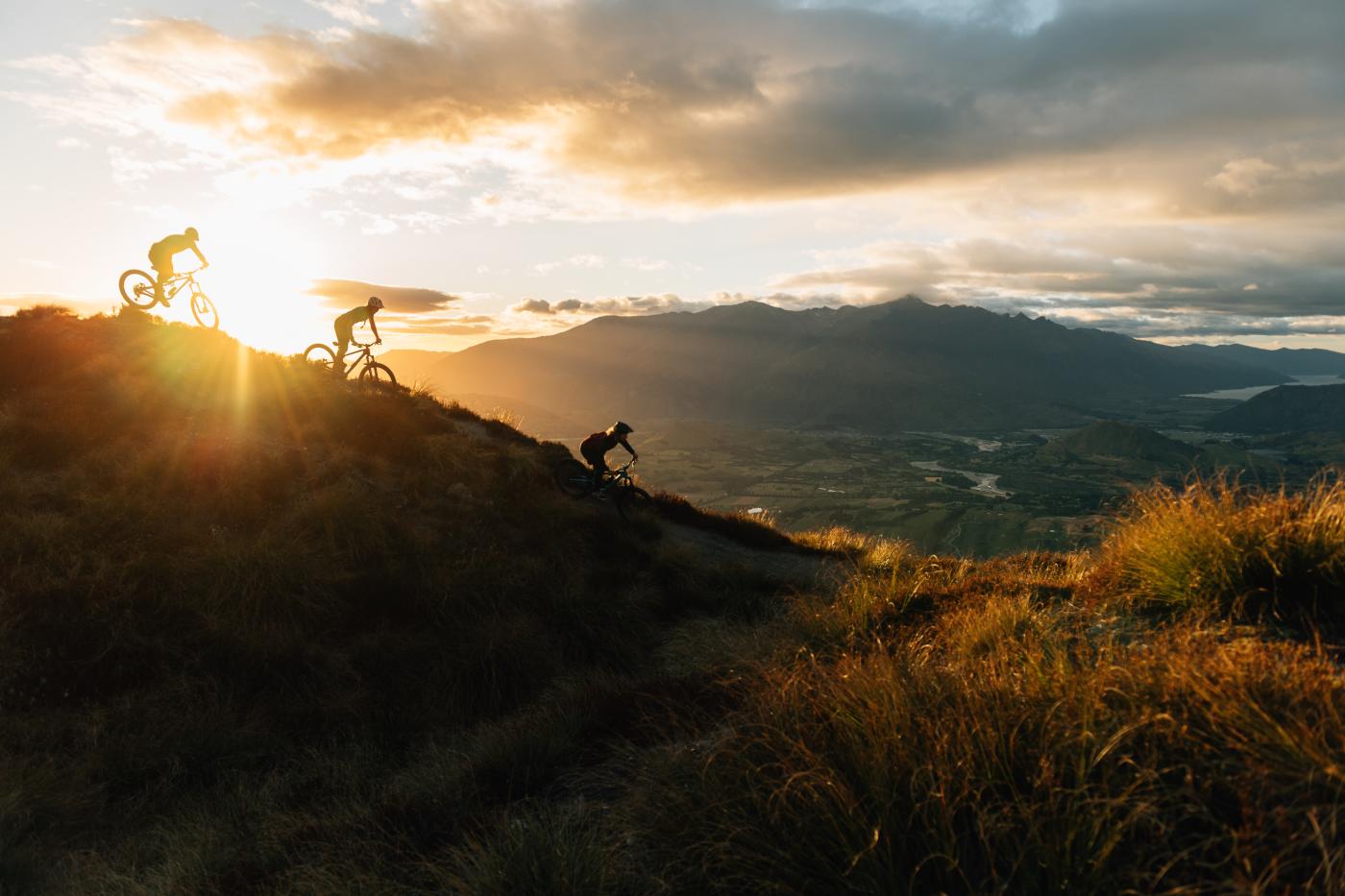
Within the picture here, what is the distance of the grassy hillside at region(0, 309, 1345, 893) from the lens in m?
3.44

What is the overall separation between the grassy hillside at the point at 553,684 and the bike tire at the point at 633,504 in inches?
43.3

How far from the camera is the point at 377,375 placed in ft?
64.9

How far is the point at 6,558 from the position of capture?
381 inches

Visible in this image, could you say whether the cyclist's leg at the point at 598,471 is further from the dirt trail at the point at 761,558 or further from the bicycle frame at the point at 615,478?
the dirt trail at the point at 761,558

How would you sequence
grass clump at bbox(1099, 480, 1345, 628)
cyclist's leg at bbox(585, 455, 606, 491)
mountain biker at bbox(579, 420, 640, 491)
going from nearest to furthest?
1. grass clump at bbox(1099, 480, 1345, 628)
2. mountain biker at bbox(579, 420, 640, 491)
3. cyclist's leg at bbox(585, 455, 606, 491)

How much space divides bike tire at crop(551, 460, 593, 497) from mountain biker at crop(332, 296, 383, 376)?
6.24 metres

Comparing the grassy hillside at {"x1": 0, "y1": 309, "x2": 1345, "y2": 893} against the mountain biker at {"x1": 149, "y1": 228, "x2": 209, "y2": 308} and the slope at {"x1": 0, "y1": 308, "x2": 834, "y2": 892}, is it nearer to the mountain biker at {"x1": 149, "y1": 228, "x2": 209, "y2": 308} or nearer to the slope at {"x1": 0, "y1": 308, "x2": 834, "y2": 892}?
the slope at {"x1": 0, "y1": 308, "x2": 834, "y2": 892}

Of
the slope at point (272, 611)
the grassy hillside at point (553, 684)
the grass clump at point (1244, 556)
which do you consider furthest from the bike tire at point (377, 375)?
the grass clump at point (1244, 556)

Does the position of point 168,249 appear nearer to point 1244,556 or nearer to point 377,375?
point 377,375

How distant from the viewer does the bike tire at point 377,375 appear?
768 inches

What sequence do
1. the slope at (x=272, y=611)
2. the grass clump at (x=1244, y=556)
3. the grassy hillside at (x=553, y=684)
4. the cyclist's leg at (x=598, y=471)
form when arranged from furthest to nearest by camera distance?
1. the cyclist's leg at (x=598, y=471)
2. the slope at (x=272, y=611)
3. the grass clump at (x=1244, y=556)
4. the grassy hillside at (x=553, y=684)

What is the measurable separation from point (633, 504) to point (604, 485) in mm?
1138

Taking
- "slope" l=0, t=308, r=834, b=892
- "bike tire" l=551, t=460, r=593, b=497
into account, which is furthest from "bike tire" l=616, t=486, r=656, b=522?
"bike tire" l=551, t=460, r=593, b=497

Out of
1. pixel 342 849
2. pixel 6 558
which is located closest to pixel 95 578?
pixel 6 558
